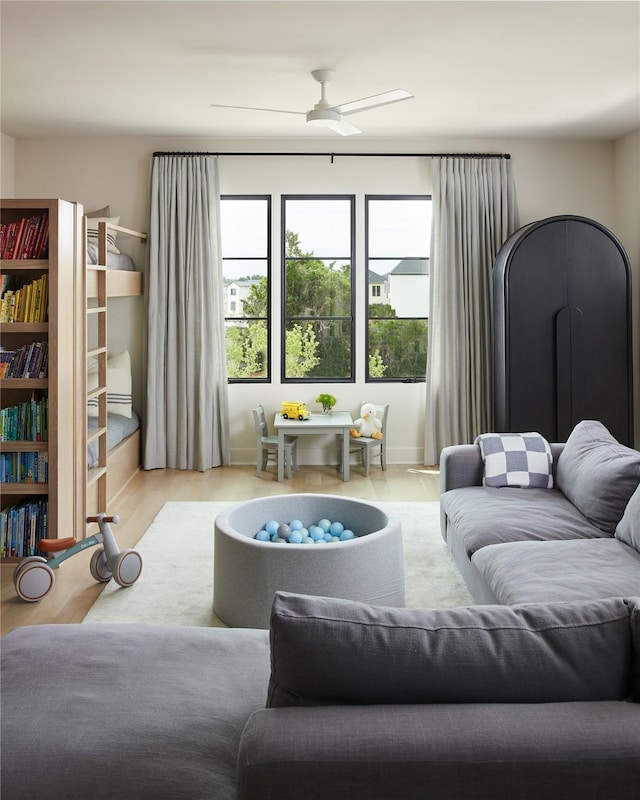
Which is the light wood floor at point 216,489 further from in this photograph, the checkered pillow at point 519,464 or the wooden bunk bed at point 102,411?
the checkered pillow at point 519,464

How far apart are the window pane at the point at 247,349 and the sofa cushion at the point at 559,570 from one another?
3807 mm

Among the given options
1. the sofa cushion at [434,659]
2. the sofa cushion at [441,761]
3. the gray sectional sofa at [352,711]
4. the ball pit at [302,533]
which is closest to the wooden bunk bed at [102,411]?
the ball pit at [302,533]

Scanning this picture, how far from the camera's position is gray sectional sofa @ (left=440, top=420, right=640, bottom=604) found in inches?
108

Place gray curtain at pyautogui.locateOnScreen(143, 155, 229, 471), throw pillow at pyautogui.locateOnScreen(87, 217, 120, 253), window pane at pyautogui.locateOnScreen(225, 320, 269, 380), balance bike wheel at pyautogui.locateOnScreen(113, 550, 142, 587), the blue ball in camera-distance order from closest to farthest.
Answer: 1. the blue ball
2. balance bike wheel at pyautogui.locateOnScreen(113, 550, 142, 587)
3. throw pillow at pyautogui.locateOnScreen(87, 217, 120, 253)
4. gray curtain at pyautogui.locateOnScreen(143, 155, 229, 471)
5. window pane at pyautogui.locateOnScreen(225, 320, 269, 380)

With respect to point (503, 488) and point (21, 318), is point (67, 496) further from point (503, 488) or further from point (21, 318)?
point (503, 488)

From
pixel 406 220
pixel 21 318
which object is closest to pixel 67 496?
pixel 21 318

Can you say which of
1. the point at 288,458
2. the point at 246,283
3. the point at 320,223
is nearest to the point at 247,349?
the point at 246,283

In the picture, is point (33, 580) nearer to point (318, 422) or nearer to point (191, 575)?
point (191, 575)

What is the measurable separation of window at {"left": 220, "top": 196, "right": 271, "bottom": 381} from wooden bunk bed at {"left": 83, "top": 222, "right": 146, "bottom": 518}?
1011mm

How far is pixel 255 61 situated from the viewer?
433 cm

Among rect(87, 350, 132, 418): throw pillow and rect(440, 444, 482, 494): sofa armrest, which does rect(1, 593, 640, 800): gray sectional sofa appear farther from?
rect(87, 350, 132, 418): throw pillow

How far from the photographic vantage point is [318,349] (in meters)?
6.79

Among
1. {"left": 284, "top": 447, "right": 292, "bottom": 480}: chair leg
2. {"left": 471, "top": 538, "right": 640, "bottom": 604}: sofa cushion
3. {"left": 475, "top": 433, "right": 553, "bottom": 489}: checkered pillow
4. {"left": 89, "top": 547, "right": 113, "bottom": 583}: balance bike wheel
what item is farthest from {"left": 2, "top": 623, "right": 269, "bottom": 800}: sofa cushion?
{"left": 284, "top": 447, "right": 292, "bottom": 480}: chair leg

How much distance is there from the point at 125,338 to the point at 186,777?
5.42m
